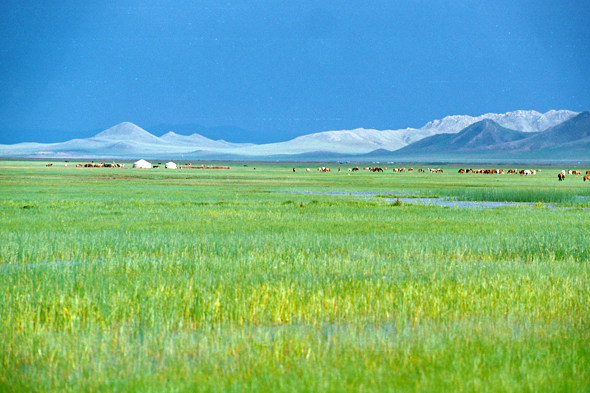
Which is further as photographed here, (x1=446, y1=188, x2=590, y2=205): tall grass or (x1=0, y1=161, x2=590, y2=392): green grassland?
(x1=446, y1=188, x2=590, y2=205): tall grass

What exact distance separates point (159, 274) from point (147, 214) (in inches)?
740

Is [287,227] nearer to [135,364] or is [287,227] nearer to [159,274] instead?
[159,274]

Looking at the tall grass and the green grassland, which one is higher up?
the green grassland

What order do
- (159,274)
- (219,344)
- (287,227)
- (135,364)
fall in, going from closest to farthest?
1. (135,364)
2. (219,344)
3. (159,274)
4. (287,227)

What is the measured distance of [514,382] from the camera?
8.38m

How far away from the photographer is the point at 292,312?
1230 centimetres

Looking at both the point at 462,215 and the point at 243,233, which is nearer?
the point at 243,233

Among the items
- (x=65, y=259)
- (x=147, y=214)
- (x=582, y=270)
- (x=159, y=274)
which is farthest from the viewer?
(x=147, y=214)

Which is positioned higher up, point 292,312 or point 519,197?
point 292,312

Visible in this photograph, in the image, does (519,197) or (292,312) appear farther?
(519,197)

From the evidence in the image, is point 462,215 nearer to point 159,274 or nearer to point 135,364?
point 159,274

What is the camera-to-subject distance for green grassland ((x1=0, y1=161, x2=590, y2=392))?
8.81 m

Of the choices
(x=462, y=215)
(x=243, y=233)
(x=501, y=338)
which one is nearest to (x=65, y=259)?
(x=243, y=233)

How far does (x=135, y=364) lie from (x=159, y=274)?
20.3ft
